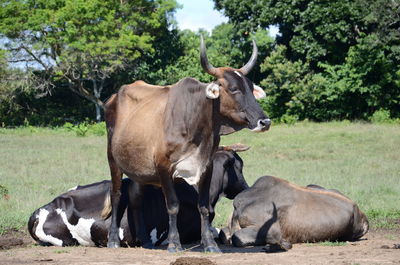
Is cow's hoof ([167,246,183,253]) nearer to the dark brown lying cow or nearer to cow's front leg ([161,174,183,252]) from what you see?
cow's front leg ([161,174,183,252])

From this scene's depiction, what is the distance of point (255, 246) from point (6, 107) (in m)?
28.8

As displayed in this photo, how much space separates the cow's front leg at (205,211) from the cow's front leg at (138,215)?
793mm

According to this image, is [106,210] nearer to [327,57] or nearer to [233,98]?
[233,98]

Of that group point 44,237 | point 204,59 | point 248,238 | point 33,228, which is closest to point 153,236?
point 248,238

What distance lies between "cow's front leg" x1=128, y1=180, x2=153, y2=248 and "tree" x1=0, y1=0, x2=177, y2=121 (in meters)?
24.5

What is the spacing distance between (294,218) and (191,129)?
5.01ft

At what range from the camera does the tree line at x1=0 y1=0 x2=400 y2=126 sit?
2900cm

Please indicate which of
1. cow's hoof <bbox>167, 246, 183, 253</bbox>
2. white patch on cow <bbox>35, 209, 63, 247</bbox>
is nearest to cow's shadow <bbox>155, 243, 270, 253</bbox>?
cow's hoof <bbox>167, 246, 183, 253</bbox>

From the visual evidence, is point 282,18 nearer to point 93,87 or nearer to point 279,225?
point 93,87

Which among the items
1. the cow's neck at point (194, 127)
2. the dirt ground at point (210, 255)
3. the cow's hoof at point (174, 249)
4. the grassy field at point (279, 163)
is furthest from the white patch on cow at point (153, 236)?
the grassy field at point (279, 163)

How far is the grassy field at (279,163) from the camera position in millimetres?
12055

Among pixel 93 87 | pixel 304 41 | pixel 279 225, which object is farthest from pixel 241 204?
pixel 93 87

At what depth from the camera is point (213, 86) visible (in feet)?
26.0

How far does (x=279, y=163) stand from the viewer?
18250 mm
